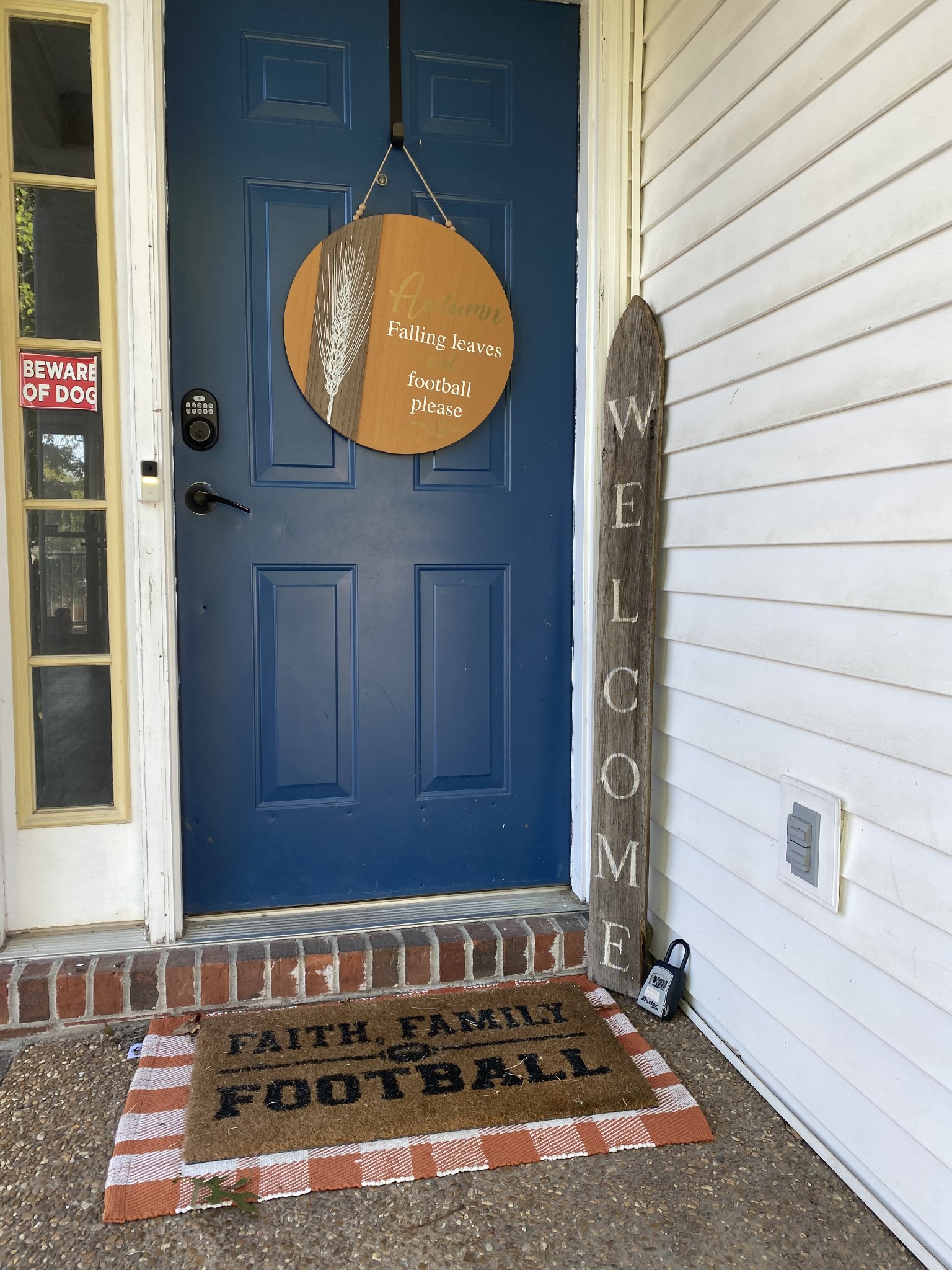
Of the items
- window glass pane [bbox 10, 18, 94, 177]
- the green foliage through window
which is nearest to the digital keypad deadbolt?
the green foliage through window

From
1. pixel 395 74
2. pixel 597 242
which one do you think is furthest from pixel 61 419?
pixel 597 242

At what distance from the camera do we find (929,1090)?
49.0 inches

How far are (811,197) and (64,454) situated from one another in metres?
1.59

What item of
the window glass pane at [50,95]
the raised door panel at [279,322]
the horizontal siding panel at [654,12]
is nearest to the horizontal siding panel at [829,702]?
the raised door panel at [279,322]

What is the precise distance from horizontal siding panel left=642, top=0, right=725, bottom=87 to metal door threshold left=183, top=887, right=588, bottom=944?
77.9 inches

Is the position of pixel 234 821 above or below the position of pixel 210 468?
below

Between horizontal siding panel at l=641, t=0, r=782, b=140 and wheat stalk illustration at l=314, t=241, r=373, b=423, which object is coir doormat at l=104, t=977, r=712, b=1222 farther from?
horizontal siding panel at l=641, t=0, r=782, b=140

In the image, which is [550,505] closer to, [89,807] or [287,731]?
[287,731]

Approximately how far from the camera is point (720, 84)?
5.68 ft

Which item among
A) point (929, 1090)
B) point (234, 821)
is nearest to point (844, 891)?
point (929, 1090)

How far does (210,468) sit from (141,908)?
104 centimetres

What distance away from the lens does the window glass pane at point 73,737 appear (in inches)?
77.7

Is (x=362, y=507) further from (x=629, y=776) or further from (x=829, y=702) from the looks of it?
(x=829, y=702)

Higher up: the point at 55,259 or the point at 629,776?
the point at 55,259
